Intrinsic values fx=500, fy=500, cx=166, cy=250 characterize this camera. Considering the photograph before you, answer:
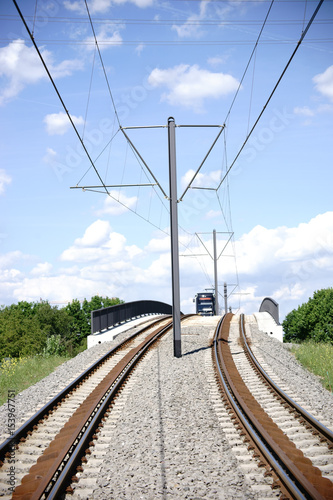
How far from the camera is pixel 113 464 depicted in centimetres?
770

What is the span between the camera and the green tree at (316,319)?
1935 inches

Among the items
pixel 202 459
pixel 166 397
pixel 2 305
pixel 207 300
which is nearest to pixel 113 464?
pixel 202 459

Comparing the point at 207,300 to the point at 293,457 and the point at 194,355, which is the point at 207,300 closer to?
the point at 194,355

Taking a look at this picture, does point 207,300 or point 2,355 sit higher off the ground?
point 207,300

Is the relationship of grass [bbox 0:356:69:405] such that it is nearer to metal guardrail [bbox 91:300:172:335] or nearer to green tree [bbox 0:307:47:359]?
metal guardrail [bbox 91:300:172:335]

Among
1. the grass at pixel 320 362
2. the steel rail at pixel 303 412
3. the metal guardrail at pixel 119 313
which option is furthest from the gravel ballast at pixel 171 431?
the metal guardrail at pixel 119 313

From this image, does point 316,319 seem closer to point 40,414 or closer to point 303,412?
point 303,412

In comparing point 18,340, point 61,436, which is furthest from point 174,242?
point 18,340

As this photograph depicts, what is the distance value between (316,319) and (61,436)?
1850 inches

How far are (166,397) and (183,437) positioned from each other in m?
2.80

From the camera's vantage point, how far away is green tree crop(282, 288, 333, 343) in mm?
49156

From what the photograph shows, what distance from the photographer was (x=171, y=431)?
923cm

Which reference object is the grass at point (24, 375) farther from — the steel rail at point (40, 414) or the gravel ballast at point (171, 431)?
the steel rail at point (40, 414)

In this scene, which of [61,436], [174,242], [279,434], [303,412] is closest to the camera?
[279,434]
